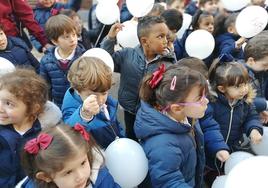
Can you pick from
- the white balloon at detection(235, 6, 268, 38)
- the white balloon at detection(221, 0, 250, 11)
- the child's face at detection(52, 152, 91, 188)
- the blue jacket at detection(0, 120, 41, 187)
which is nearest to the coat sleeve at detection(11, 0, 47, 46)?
the blue jacket at detection(0, 120, 41, 187)

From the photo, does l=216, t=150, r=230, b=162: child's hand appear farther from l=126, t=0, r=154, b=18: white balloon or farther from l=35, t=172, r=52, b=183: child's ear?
l=126, t=0, r=154, b=18: white balloon

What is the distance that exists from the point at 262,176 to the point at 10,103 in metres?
1.23

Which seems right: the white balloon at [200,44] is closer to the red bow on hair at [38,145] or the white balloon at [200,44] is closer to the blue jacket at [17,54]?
the blue jacket at [17,54]

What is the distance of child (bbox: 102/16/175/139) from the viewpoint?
2711 millimetres

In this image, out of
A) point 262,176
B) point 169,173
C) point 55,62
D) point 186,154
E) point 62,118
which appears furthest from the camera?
point 55,62

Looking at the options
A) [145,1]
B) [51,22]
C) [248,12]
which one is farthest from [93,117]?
[248,12]

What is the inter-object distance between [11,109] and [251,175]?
1173 mm

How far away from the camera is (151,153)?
1753 millimetres

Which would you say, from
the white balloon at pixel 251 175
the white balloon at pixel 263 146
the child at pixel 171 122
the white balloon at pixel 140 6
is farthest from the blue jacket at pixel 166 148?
the white balloon at pixel 140 6

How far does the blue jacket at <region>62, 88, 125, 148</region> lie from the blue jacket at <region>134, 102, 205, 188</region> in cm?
20

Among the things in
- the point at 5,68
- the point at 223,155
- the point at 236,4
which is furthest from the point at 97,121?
the point at 236,4

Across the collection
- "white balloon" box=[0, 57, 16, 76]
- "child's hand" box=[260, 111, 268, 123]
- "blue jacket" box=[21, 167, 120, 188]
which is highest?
"white balloon" box=[0, 57, 16, 76]

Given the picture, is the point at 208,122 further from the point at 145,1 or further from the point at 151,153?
the point at 145,1

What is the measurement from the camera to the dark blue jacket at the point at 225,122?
2266 mm
